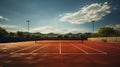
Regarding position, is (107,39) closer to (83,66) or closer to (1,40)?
(1,40)

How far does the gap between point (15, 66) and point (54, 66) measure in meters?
2.15

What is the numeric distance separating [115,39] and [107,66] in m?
39.6

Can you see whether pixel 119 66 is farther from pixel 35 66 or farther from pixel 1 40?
pixel 1 40

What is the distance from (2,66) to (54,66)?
2.85 m

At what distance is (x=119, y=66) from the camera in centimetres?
758

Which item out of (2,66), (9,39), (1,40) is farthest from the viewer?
(9,39)

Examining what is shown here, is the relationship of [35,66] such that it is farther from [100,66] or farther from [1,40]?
[1,40]

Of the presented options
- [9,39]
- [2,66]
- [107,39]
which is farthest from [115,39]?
[2,66]

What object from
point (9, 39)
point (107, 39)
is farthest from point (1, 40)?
point (107, 39)

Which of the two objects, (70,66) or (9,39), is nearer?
(70,66)

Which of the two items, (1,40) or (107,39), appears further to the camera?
(107,39)

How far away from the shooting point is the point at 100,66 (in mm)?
7637

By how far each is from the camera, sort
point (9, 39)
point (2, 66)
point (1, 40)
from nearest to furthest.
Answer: point (2, 66)
point (1, 40)
point (9, 39)

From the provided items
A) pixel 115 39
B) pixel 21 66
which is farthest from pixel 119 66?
pixel 115 39
